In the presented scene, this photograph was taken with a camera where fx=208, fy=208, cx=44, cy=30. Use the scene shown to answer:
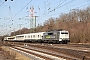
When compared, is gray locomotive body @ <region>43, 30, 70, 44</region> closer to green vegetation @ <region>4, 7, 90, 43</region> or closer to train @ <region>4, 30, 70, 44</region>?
train @ <region>4, 30, 70, 44</region>

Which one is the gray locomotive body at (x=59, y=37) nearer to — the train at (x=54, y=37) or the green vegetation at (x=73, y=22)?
the train at (x=54, y=37)

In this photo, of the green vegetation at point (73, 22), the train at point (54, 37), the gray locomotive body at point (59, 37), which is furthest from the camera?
the green vegetation at point (73, 22)

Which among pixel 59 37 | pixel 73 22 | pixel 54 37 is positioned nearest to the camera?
pixel 59 37

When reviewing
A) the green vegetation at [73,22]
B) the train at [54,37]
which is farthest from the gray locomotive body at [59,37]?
the green vegetation at [73,22]

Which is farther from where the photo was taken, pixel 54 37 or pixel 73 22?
pixel 73 22

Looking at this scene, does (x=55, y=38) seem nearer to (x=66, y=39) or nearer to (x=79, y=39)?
(x=66, y=39)

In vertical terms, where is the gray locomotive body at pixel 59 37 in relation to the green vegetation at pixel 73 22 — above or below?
below

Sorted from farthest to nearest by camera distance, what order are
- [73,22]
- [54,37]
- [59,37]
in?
[73,22]
[54,37]
[59,37]

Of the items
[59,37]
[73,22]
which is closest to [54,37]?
[59,37]

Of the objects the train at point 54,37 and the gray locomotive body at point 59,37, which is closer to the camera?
the gray locomotive body at point 59,37

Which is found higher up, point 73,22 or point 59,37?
point 73,22

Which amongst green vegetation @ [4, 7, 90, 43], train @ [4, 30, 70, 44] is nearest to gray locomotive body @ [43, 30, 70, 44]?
train @ [4, 30, 70, 44]

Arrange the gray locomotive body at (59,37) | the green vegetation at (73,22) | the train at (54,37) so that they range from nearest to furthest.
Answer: the gray locomotive body at (59,37)
the train at (54,37)
the green vegetation at (73,22)

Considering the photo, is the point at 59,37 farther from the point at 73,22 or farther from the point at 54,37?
the point at 73,22
